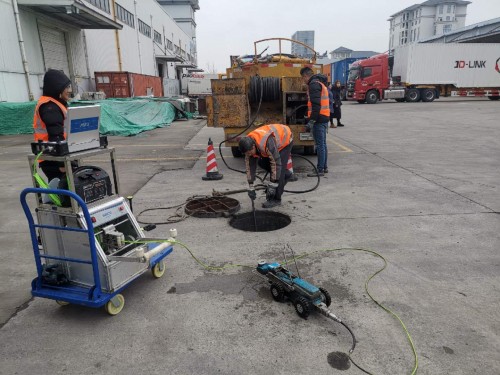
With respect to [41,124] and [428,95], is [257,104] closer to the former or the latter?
[41,124]

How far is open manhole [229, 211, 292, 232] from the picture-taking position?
16.9 ft

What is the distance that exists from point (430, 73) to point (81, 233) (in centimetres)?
3125

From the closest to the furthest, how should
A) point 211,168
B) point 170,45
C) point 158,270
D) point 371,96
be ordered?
point 158,270
point 211,168
point 371,96
point 170,45

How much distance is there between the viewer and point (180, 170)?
8.28 m

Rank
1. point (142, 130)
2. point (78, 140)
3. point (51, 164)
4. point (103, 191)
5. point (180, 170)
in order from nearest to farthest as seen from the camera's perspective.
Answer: point (78, 140) → point (103, 191) → point (51, 164) → point (180, 170) → point (142, 130)

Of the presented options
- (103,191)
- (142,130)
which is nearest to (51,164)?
(103,191)

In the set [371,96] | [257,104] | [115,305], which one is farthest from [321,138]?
[371,96]

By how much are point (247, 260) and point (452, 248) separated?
7.53 ft

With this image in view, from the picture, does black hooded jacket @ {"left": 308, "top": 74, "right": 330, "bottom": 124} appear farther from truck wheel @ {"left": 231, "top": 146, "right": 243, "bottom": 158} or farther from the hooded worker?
the hooded worker

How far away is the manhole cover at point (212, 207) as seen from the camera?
5.29 meters

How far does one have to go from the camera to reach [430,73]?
28.4m

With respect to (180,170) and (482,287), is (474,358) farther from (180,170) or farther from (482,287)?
(180,170)

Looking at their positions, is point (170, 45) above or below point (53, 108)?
above

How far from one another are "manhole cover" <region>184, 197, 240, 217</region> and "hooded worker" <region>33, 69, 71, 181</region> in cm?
209
